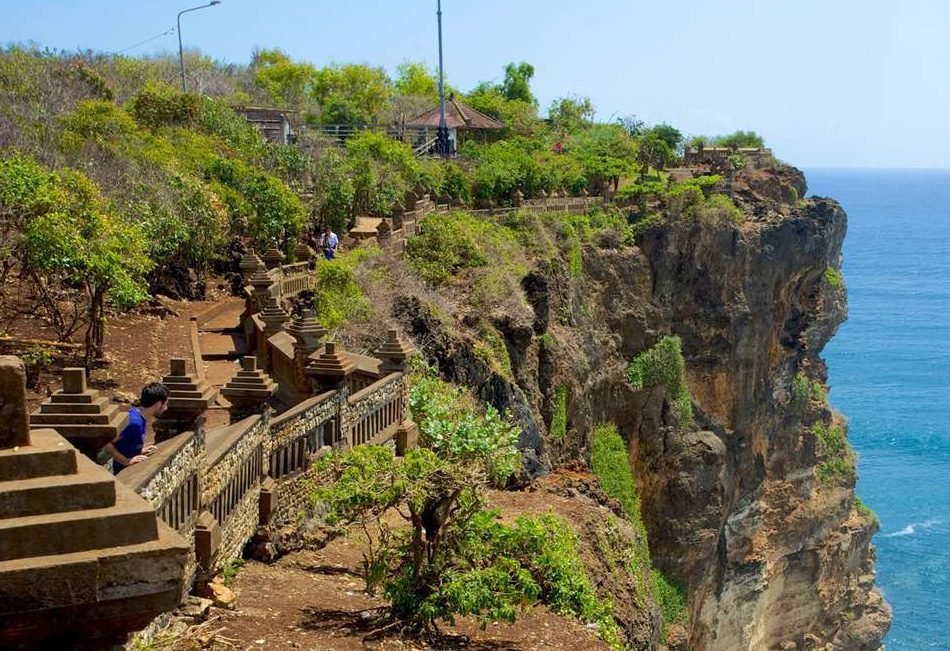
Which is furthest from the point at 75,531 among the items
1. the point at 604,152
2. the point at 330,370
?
the point at 604,152

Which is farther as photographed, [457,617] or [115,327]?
[115,327]

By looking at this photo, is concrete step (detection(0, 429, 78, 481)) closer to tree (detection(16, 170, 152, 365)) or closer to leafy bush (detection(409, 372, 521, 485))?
leafy bush (detection(409, 372, 521, 485))

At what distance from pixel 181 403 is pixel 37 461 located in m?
6.66

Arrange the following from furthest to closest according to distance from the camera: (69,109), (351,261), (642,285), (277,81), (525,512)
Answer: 1. (277,81)
2. (642,285)
3. (69,109)
4. (351,261)
5. (525,512)

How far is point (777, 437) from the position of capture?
156 feet

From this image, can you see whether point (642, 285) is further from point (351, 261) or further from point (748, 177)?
point (351, 261)

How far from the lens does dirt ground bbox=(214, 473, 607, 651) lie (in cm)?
1112

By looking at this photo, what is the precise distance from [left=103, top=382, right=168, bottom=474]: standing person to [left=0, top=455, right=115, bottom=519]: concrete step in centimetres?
478

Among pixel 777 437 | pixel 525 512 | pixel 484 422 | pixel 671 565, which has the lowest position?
pixel 671 565

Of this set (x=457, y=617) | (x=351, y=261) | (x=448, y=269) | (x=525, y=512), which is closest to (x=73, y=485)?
(x=457, y=617)

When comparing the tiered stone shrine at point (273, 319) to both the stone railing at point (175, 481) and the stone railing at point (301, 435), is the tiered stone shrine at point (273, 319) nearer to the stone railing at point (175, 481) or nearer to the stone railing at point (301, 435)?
the stone railing at point (301, 435)

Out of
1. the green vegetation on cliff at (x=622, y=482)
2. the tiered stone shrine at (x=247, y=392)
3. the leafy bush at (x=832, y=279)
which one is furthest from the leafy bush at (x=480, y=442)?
the leafy bush at (x=832, y=279)

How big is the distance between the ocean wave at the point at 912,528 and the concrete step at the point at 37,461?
6408 cm

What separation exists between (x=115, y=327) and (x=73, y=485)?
71.1ft
